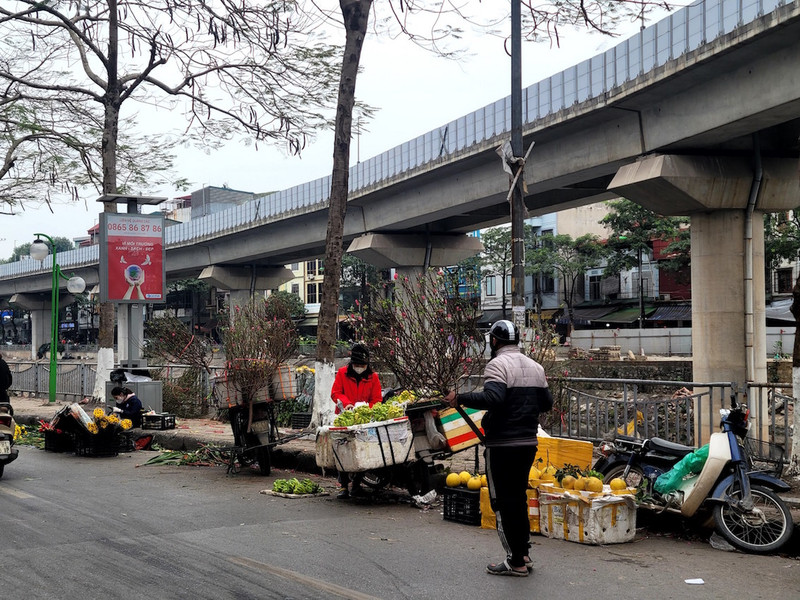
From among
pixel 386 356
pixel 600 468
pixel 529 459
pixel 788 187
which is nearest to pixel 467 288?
pixel 386 356

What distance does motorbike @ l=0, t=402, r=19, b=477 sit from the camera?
11.2 m

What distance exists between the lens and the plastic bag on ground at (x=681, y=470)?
7617 mm

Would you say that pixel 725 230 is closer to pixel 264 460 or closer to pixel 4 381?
pixel 264 460

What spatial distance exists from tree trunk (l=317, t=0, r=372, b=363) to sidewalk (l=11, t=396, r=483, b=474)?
6.89 ft

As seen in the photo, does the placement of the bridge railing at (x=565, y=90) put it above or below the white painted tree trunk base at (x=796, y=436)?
above

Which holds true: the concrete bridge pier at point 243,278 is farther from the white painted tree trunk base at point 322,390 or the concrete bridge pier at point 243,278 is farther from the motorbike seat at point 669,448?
the motorbike seat at point 669,448

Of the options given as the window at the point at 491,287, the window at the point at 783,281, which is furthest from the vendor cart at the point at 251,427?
the window at the point at 491,287

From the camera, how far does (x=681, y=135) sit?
692 inches

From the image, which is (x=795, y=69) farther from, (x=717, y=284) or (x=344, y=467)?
(x=344, y=467)

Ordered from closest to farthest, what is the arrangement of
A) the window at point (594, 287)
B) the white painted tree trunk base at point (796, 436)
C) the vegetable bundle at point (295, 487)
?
the white painted tree trunk base at point (796, 436), the vegetable bundle at point (295, 487), the window at point (594, 287)

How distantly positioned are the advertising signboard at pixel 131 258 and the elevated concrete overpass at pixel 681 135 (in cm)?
967

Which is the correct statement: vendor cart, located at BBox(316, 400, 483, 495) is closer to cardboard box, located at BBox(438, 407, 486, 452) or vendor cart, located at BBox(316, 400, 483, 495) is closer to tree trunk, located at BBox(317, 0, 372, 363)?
cardboard box, located at BBox(438, 407, 486, 452)

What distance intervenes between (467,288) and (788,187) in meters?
10.2

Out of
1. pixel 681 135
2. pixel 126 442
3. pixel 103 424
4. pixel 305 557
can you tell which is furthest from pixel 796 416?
pixel 126 442
